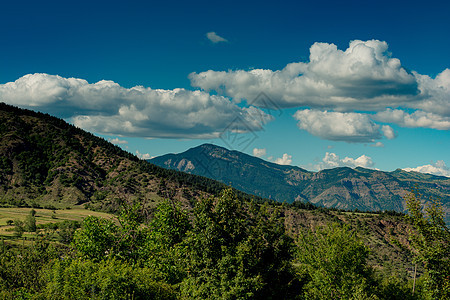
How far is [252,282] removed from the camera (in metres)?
25.0

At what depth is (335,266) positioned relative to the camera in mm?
43781

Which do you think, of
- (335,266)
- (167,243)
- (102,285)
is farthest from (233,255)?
(335,266)

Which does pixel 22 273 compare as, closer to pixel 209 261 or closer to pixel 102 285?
pixel 102 285

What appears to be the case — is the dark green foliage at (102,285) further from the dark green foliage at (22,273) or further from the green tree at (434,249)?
the green tree at (434,249)

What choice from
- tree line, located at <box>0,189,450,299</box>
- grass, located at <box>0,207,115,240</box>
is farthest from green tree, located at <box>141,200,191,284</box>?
grass, located at <box>0,207,115,240</box>

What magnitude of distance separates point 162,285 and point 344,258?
93.7ft

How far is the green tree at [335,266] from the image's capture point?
40219 mm

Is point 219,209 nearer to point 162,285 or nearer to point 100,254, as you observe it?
point 162,285

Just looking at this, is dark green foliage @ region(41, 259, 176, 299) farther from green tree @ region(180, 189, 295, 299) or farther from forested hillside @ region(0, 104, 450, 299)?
green tree @ region(180, 189, 295, 299)

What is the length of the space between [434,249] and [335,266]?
28157 mm

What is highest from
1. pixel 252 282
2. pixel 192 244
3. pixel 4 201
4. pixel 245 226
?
pixel 245 226

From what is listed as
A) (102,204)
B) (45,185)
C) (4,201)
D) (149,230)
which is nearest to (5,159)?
(45,185)

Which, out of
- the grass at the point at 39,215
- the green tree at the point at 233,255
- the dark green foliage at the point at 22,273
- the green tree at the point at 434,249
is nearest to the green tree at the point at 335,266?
the green tree at the point at 233,255

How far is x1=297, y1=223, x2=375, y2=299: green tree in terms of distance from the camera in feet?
132
